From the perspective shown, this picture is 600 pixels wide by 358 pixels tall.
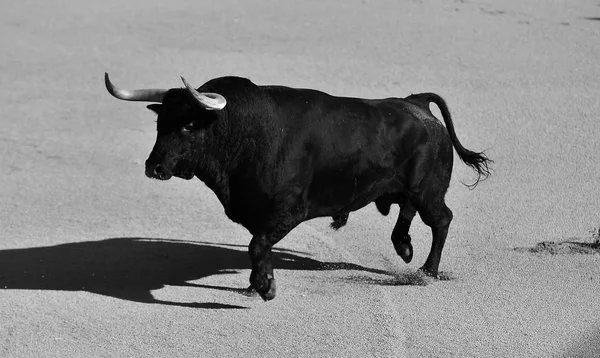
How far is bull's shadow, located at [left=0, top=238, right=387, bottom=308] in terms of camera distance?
10141 mm

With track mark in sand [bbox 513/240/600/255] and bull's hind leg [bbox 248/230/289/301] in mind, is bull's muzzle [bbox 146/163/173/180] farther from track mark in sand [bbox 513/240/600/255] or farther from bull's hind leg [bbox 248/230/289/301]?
track mark in sand [bbox 513/240/600/255]

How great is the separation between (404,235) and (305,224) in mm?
1439

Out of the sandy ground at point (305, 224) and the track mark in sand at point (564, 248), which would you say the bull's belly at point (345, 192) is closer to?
the sandy ground at point (305, 224)

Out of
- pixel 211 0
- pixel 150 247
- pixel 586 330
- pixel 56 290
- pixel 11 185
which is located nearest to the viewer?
pixel 586 330

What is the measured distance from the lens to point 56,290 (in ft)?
32.8

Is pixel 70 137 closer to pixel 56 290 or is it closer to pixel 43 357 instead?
pixel 56 290

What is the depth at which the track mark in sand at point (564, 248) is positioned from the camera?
11.2m

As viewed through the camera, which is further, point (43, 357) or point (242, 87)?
point (242, 87)

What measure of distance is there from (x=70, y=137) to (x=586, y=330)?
6.89 m

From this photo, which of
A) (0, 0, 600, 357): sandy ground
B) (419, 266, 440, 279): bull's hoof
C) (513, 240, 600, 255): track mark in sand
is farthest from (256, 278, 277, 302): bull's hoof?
(513, 240, 600, 255): track mark in sand

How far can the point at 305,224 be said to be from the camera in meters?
12.0

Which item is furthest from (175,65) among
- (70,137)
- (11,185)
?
(11,185)

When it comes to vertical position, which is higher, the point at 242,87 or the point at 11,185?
the point at 242,87

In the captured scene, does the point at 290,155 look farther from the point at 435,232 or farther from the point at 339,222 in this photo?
the point at 339,222
